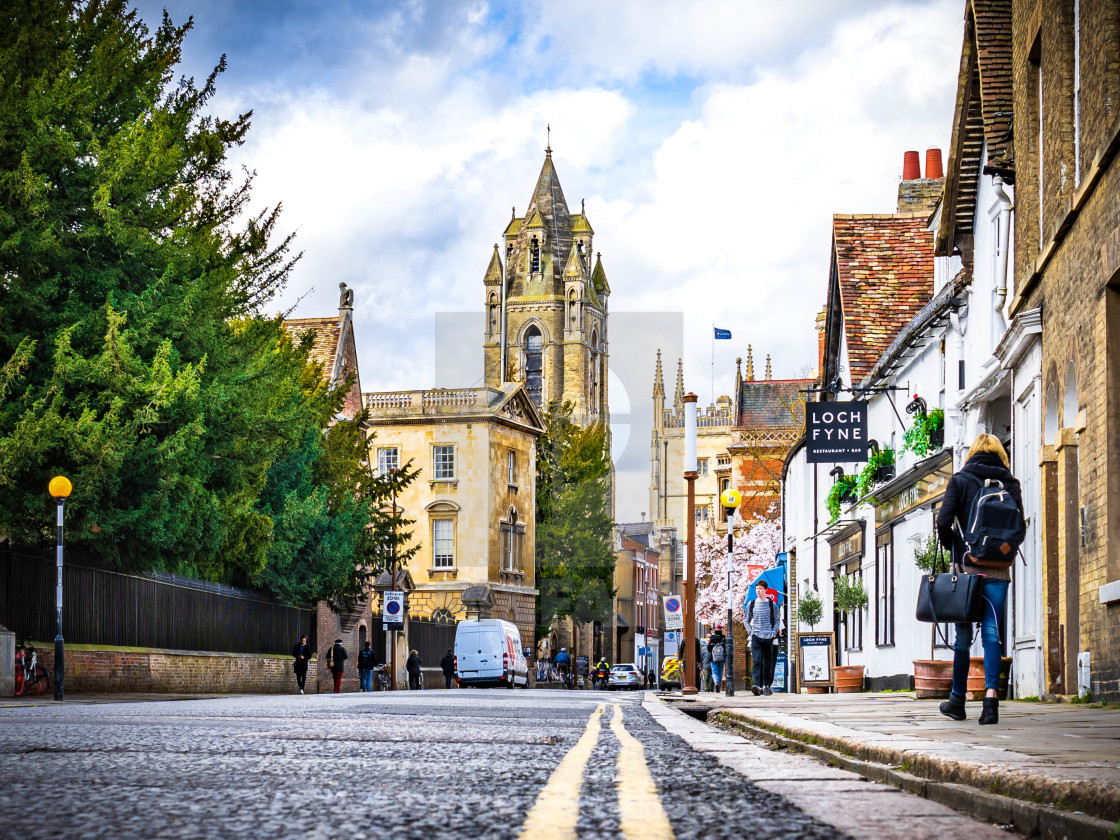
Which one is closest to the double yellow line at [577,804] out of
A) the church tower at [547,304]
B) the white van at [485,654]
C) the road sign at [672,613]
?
the road sign at [672,613]

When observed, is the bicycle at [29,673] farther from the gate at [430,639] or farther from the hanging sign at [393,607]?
the gate at [430,639]

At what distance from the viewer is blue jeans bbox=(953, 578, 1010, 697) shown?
955 cm

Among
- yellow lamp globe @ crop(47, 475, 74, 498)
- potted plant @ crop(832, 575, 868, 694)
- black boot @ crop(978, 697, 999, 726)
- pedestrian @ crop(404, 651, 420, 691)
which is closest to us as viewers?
black boot @ crop(978, 697, 999, 726)

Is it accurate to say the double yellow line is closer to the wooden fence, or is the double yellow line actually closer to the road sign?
the wooden fence

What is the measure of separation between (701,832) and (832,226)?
Result: 2976cm

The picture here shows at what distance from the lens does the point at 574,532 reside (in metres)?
75.2

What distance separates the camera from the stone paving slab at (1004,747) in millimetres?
4477

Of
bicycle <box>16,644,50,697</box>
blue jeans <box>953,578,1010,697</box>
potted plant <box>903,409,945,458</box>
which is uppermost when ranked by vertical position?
potted plant <box>903,409,945,458</box>

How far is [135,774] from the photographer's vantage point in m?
5.52

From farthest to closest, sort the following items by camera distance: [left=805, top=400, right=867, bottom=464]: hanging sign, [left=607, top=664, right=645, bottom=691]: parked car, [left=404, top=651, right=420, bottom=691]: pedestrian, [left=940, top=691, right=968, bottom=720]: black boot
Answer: [left=607, top=664, right=645, bottom=691]: parked car
[left=404, top=651, right=420, bottom=691]: pedestrian
[left=805, top=400, right=867, bottom=464]: hanging sign
[left=940, top=691, right=968, bottom=720]: black boot

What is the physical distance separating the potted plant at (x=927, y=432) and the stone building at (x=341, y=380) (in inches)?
869

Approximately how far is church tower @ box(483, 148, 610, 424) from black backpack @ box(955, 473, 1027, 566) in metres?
119

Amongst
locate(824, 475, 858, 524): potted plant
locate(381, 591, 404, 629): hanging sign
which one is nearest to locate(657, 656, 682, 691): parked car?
locate(381, 591, 404, 629): hanging sign

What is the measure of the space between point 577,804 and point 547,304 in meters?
125
